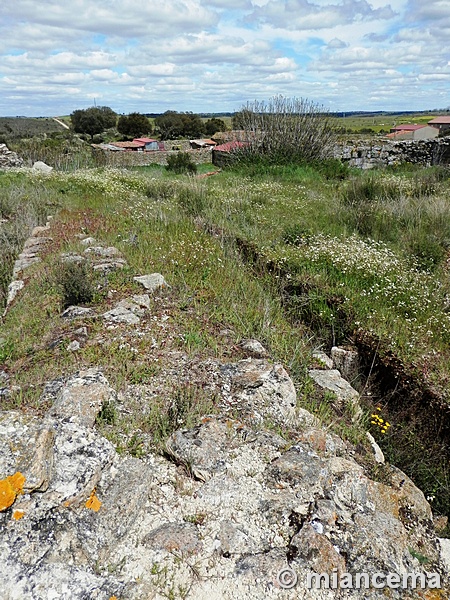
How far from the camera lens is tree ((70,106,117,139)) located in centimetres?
4888

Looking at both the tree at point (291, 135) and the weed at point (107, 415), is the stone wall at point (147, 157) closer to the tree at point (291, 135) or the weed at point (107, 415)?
the tree at point (291, 135)

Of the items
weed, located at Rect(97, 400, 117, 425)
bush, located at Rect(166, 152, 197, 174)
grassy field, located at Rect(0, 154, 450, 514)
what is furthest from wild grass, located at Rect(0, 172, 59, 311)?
bush, located at Rect(166, 152, 197, 174)

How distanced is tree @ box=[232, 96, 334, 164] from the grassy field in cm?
671

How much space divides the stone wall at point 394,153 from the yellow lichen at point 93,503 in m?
17.3

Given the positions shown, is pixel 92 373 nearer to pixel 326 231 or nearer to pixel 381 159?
pixel 326 231

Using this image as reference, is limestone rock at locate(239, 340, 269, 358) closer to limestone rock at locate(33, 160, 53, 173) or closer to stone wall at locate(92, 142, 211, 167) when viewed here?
limestone rock at locate(33, 160, 53, 173)

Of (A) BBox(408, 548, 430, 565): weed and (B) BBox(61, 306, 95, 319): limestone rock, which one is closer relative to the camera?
(A) BBox(408, 548, 430, 565): weed

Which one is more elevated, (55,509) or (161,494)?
(55,509)

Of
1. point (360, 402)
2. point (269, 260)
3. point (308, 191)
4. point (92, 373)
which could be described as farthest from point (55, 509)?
point (308, 191)

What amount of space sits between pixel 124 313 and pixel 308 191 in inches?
305

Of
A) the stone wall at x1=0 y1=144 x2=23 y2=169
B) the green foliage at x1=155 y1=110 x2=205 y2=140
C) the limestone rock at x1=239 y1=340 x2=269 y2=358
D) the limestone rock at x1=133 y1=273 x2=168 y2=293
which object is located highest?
the green foliage at x1=155 y1=110 x2=205 y2=140

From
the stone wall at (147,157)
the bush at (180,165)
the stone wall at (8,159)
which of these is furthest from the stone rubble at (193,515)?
the stone wall at (147,157)

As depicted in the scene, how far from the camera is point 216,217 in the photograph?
320 inches

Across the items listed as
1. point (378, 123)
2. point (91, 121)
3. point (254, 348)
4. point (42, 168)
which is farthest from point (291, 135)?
point (378, 123)
